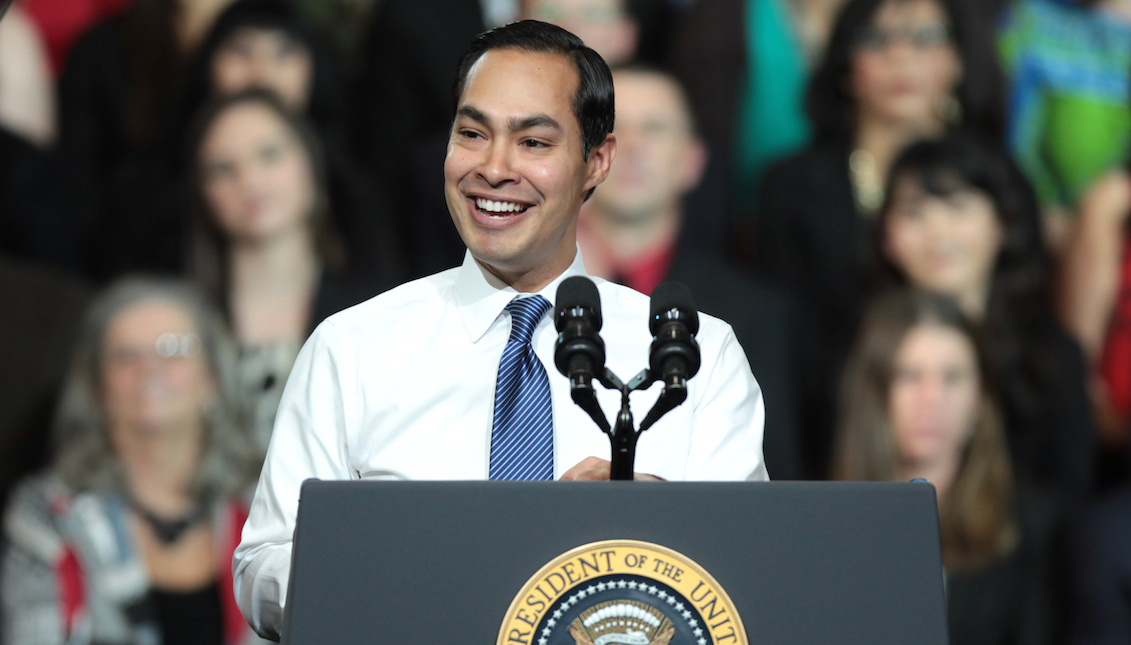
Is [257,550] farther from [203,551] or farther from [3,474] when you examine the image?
[3,474]

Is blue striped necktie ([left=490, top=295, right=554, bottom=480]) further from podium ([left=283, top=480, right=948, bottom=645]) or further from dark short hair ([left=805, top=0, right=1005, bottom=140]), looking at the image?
dark short hair ([left=805, top=0, right=1005, bottom=140])

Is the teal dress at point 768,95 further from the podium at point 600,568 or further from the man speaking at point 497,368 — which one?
the podium at point 600,568

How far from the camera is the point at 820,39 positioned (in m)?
3.53

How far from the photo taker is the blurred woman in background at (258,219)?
123 inches

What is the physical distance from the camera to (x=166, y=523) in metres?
2.99

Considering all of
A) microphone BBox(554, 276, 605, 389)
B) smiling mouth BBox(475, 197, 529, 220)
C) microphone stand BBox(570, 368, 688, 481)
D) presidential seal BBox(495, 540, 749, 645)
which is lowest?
presidential seal BBox(495, 540, 749, 645)

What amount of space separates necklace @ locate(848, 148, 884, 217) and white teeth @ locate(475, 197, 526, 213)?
1.99 m

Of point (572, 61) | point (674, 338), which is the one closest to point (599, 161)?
point (572, 61)

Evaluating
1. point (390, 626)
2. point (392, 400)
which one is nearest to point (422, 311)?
point (392, 400)

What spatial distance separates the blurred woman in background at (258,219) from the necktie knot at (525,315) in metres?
1.68

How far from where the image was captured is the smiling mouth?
1.43 meters

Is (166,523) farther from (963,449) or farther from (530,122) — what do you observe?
(530,122)

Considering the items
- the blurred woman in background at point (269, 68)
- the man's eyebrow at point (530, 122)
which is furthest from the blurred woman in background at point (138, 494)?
the man's eyebrow at point (530, 122)

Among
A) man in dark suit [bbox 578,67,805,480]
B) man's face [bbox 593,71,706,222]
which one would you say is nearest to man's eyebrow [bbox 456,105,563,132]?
man in dark suit [bbox 578,67,805,480]
